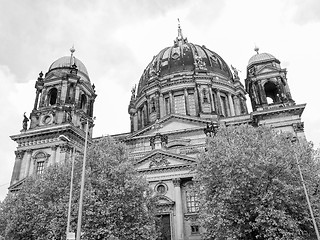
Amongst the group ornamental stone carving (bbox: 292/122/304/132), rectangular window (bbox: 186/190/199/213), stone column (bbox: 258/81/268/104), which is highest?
stone column (bbox: 258/81/268/104)

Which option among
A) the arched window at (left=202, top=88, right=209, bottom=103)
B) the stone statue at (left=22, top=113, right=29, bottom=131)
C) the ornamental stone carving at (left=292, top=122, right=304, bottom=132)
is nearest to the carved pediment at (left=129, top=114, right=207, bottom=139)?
the arched window at (left=202, top=88, right=209, bottom=103)

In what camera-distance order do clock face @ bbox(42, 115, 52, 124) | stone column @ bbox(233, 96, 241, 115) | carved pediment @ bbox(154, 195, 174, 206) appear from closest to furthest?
carved pediment @ bbox(154, 195, 174, 206) → clock face @ bbox(42, 115, 52, 124) → stone column @ bbox(233, 96, 241, 115)

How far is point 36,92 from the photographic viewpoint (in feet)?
139

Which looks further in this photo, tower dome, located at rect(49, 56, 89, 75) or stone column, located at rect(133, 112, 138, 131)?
stone column, located at rect(133, 112, 138, 131)

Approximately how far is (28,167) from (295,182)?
99.6ft

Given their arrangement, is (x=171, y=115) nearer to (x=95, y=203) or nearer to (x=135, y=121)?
(x=135, y=121)

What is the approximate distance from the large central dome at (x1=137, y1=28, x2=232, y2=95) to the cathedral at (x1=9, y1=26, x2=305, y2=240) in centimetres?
20

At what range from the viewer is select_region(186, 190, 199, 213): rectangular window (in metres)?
29.5

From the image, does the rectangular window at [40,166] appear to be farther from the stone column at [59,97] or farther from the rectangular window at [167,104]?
the rectangular window at [167,104]

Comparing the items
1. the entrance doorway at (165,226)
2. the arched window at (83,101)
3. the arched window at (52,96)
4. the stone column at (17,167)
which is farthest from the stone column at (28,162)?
the entrance doorway at (165,226)

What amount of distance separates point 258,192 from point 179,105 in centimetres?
3153

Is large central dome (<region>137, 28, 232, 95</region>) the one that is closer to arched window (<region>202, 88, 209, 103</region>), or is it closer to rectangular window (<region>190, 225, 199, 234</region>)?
arched window (<region>202, 88, 209, 103</region>)

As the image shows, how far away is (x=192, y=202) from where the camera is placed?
30.0m

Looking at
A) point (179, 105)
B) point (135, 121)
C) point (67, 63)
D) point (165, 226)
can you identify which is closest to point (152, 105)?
point (179, 105)
